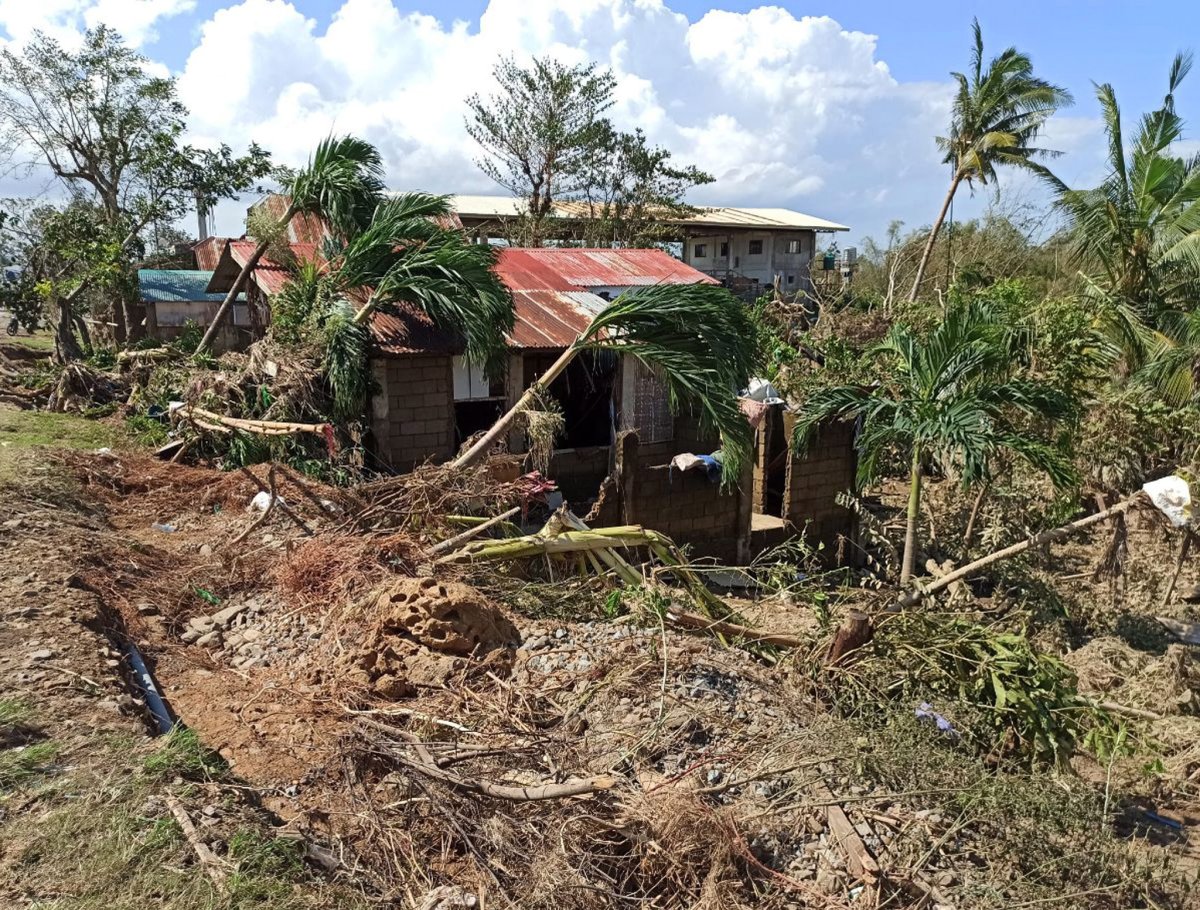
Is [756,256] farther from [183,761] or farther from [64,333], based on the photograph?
[183,761]

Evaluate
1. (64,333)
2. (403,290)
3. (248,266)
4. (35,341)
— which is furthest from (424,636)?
(35,341)

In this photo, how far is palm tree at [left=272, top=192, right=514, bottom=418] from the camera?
10.1 meters

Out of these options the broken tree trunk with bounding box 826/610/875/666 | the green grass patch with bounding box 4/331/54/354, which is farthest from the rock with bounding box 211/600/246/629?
the green grass patch with bounding box 4/331/54/354

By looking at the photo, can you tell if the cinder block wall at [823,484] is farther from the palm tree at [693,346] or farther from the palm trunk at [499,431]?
the palm trunk at [499,431]

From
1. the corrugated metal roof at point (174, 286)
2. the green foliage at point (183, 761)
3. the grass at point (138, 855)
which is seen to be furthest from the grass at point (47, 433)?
the corrugated metal roof at point (174, 286)

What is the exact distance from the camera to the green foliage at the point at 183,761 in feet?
12.8

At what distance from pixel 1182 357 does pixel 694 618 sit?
830 centimetres

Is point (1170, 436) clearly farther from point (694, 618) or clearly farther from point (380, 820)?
point (380, 820)

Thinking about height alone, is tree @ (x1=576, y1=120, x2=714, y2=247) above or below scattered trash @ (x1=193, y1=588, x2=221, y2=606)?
above

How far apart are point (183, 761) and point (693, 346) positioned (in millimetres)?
6374

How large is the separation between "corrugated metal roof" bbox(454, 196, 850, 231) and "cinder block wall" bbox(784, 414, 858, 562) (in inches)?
577

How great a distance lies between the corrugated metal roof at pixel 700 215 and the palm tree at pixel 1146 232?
14.2 m

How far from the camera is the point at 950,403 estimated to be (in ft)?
24.4

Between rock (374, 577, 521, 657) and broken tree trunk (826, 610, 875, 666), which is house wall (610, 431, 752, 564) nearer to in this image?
broken tree trunk (826, 610, 875, 666)
